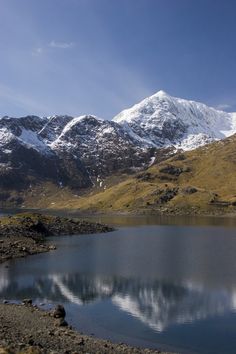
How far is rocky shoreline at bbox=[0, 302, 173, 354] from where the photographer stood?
3634 centimetres

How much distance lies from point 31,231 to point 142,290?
8086cm

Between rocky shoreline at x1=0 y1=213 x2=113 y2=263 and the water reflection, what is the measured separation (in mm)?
27334

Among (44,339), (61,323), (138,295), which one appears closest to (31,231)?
(138,295)

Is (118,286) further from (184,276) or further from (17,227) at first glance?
(17,227)

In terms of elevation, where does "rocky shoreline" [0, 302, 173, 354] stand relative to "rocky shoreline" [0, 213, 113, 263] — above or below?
below

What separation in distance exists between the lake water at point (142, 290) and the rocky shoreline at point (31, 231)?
19.0ft

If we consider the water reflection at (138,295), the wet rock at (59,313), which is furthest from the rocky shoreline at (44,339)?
the water reflection at (138,295)

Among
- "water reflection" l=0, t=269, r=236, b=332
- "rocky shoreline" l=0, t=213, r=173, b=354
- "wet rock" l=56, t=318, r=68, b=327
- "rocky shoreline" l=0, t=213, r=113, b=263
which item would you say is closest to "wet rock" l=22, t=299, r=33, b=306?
"rocky shoreline" l=0, t=213, r=173, b=354

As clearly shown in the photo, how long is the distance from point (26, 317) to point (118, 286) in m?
25.3

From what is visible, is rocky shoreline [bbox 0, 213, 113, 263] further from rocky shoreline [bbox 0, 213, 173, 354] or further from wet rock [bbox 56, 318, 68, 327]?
wet rock [bbox 56, 318, 68, 327]

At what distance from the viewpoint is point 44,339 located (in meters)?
41.5

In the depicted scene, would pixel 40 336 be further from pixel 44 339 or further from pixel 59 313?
pixel 59 313

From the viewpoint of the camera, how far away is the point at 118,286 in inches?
2948

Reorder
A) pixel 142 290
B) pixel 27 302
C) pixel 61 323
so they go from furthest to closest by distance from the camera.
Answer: pixel 142 290 → pixel 27 302 → pixel 61 323
